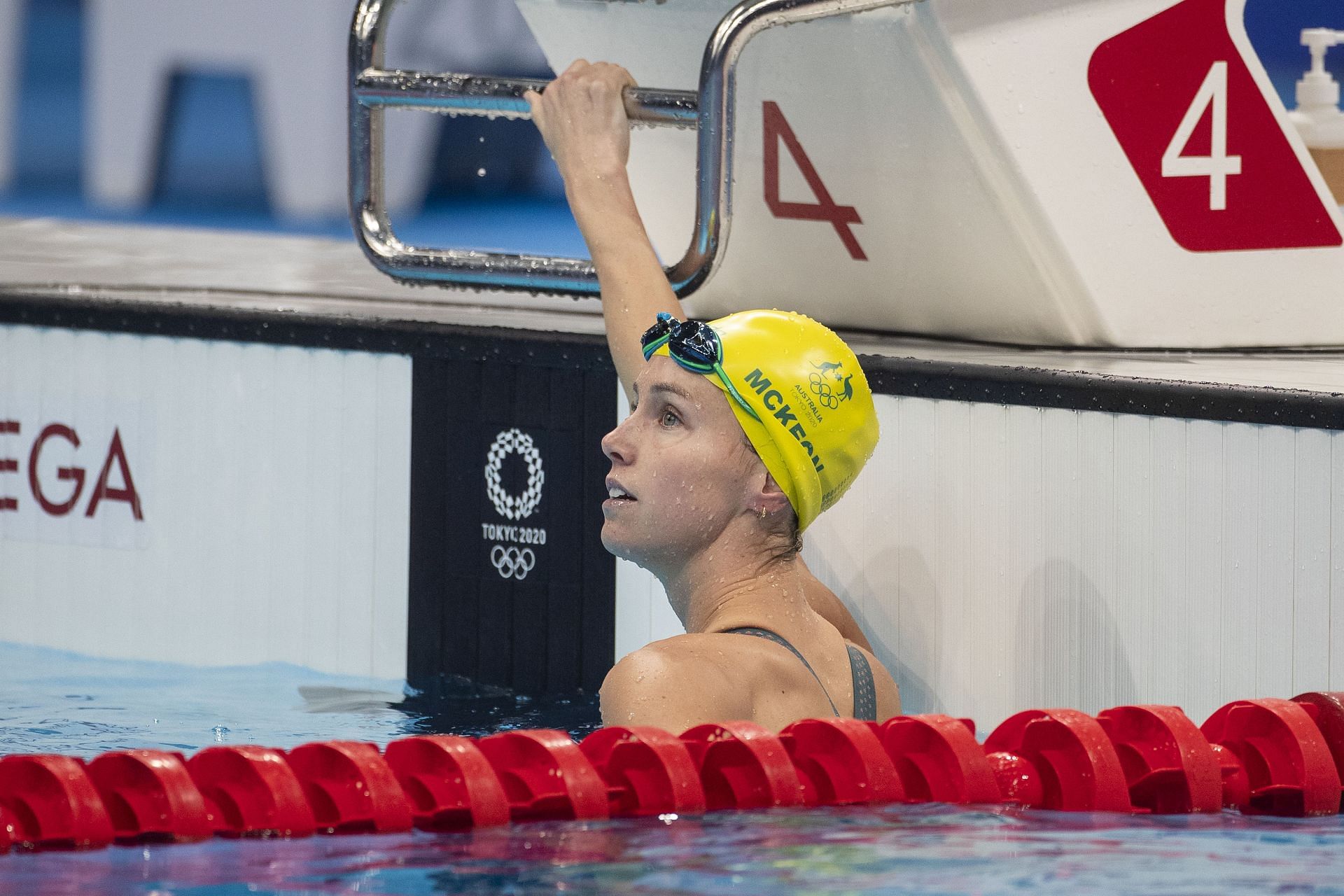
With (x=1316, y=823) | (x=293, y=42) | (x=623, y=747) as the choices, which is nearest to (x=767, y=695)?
(x=623, y=747)

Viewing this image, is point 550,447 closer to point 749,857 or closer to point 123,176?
point 749,857

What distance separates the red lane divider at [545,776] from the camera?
2.40 metres

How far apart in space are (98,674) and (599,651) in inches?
43.5

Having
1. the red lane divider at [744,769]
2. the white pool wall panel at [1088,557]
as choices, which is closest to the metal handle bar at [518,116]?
the white pool wall panel at [1088,557]

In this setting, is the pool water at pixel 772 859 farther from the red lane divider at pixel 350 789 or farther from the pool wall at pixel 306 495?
the pool wall at pixel 306 495

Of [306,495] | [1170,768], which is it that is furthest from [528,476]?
[1170,768]

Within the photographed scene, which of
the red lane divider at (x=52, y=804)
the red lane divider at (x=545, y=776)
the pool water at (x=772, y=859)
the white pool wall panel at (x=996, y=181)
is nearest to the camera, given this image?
the pool water at (x=772, y=859)

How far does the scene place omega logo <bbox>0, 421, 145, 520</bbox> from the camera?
4191mm

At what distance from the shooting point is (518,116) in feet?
11.8

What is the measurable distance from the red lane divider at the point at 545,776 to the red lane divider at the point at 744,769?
0.13 meters

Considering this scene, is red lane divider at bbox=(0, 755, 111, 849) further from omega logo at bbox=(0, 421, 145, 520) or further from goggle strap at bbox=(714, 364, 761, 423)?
omega logo at bbox=(0, 421, 145, 520)

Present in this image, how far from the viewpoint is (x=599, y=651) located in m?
3.67

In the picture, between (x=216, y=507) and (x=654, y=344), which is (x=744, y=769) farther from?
(x=216, y=507)

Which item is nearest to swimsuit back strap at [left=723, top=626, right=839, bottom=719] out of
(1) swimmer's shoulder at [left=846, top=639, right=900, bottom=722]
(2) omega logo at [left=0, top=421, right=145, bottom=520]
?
(1) swimmer's shoulder at [left=846, top=639, right=900, bottom=722]
